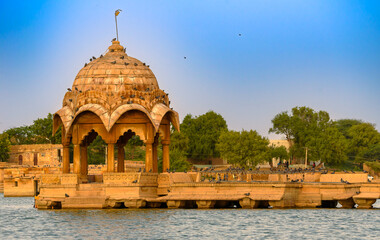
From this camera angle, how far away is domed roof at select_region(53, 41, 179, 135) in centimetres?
6306

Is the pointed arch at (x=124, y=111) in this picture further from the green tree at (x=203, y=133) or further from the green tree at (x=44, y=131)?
the green tree at (x=44, y=131)

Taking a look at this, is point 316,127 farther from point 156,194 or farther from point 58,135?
point 156,194

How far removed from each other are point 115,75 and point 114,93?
1.03 metres

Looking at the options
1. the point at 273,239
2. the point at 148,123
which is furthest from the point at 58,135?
the point at 273,239

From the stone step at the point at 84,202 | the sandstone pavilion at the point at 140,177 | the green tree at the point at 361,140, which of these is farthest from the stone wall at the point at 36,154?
the stone step at the point at 84,202

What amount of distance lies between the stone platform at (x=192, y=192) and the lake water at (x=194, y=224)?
0.77 m

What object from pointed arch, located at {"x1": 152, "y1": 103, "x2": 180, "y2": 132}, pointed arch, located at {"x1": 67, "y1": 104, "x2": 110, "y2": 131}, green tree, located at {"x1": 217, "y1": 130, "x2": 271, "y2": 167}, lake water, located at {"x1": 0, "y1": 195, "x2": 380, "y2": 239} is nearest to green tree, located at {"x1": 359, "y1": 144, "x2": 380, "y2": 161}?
green tree, located at {"x1": 217, "y1": 130, "x2": 271, "y2": 167}

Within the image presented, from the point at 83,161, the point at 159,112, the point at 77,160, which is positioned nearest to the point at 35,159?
the point at 83,161

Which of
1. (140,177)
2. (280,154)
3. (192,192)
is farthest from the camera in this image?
(280,154)

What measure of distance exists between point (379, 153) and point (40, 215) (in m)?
75.1

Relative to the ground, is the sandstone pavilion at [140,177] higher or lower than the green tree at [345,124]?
lower

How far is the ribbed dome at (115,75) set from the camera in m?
63.5

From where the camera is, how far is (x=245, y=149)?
381 feet

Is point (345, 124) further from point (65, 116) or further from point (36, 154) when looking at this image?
point (65, 116)
